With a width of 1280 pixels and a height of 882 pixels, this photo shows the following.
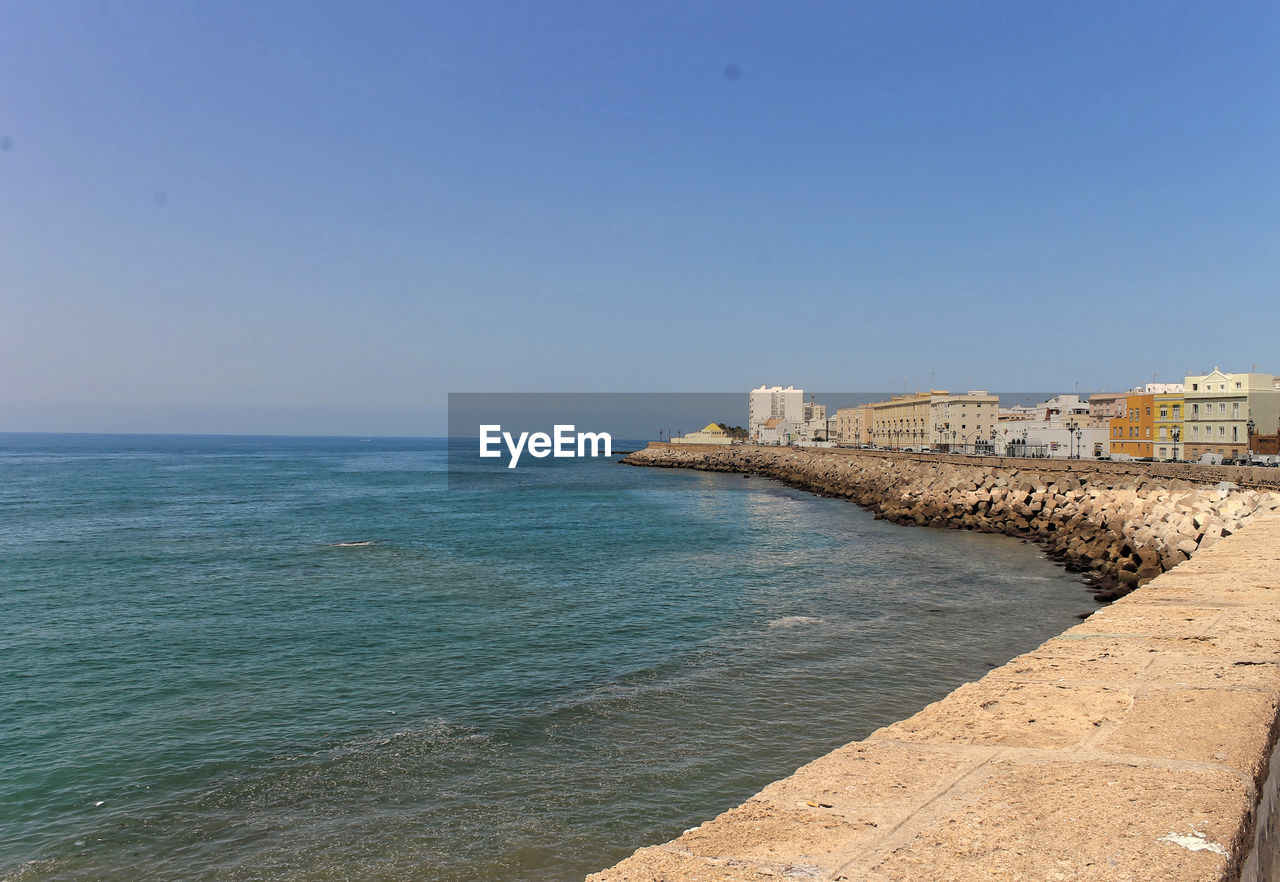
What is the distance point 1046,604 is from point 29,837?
2077 cm

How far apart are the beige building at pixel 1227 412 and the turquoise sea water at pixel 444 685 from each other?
32.8 m

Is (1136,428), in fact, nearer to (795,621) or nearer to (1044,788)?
(795,621)

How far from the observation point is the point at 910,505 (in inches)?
1684

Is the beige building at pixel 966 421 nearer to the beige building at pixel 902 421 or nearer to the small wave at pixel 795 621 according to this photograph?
the beige building at pixel 902 421

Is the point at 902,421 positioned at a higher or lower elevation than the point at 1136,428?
higher

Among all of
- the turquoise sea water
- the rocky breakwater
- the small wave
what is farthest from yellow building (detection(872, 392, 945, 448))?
the small wave

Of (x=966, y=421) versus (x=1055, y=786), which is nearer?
(x=1055, y=786)

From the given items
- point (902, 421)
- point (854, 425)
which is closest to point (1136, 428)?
point (902, 421)

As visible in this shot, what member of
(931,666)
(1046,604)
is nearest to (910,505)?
(1046,604)

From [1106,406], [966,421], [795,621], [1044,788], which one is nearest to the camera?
[1044,788]

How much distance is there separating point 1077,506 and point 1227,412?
29785mm

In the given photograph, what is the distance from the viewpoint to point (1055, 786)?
4441 mm

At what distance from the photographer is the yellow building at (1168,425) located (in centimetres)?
5469

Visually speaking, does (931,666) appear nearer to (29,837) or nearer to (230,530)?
(29,837)
